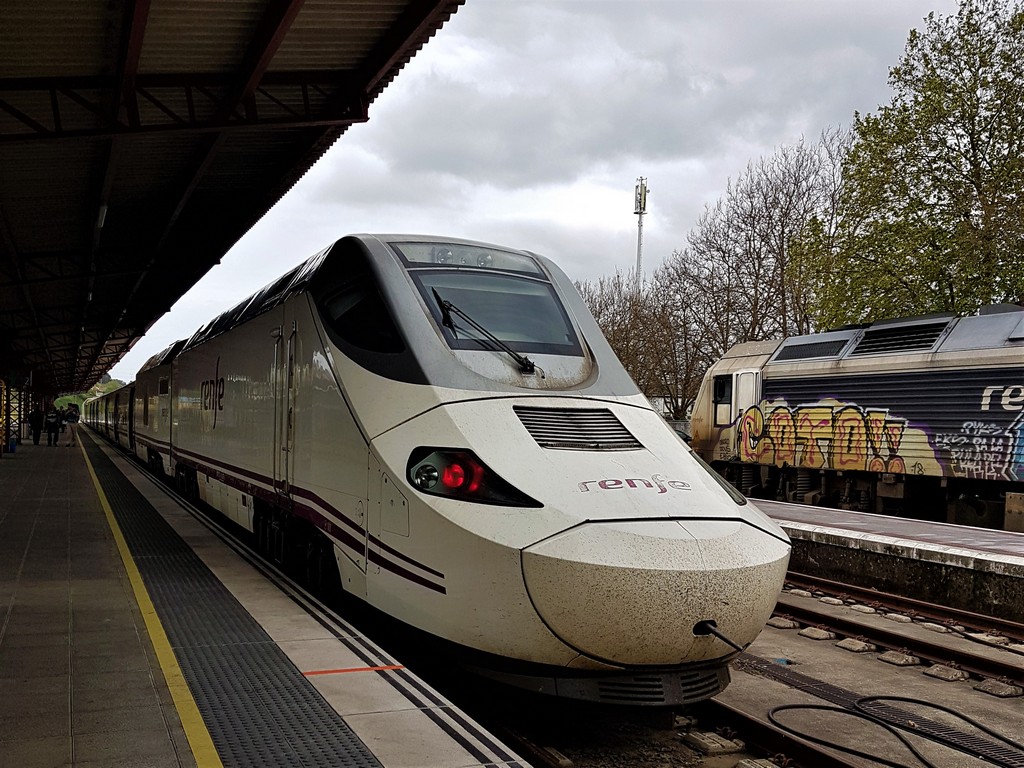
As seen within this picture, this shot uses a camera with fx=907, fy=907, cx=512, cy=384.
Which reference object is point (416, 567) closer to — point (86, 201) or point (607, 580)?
point (607, 580)

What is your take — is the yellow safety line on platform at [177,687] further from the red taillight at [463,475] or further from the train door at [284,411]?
the red taillight at [463,475]

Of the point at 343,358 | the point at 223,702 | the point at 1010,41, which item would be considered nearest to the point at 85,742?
the point at 223,702

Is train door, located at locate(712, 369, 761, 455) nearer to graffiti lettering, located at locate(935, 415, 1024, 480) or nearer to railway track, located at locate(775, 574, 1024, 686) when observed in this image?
graffiti lettering, located at locate(935, 415, 1024, 480)

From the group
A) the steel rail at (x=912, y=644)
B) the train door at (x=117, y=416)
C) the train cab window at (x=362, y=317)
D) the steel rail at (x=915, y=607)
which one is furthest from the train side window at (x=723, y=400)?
the train door at (x=117, y=416)

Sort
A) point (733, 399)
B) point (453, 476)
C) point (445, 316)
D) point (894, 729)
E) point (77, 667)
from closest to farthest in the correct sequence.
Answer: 1. point (453, 476)
2. point (77, 667)
3. point (894, 729)
4. point (445, 316)
5. point (733, 399)

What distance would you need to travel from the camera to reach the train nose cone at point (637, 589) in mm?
4574

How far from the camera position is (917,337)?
1571cm

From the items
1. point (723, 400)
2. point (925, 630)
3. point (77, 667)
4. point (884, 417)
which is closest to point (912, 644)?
point (925, 630)

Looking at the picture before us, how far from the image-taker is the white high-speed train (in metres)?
4.67

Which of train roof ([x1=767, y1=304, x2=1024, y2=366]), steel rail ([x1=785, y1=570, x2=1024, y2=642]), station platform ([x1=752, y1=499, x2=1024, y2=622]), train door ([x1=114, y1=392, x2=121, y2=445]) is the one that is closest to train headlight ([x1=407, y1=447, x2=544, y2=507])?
steel rail ([x1=785, y1=570, x2=1024, y2=642])

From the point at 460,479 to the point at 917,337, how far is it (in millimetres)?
12919

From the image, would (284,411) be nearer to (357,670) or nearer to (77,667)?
(77,667)

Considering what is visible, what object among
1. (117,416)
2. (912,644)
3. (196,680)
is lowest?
(912,644)

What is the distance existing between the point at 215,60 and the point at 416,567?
834cm
